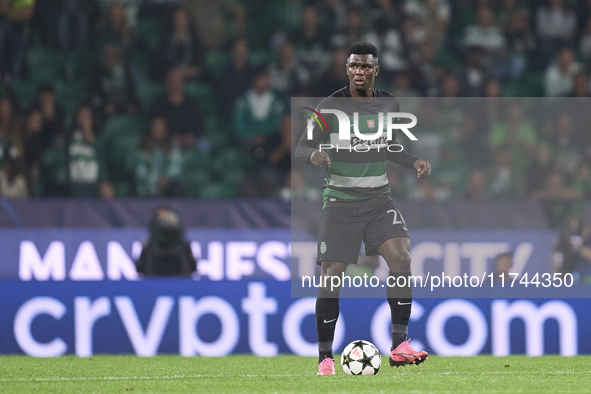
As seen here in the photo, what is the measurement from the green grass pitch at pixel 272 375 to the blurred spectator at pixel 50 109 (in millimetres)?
3039

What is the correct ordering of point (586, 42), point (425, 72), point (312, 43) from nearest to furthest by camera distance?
point (425, 72) < point (312, 43) < point (586, 42)

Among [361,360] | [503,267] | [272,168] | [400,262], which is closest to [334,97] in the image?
[400,262]

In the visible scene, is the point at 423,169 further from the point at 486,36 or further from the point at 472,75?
the point at 486,36

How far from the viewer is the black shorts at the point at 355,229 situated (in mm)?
6258

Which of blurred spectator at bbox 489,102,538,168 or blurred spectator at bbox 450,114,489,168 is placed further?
blurred spectator at bbox 489,102,538,168

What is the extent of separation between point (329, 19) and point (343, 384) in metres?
7.48

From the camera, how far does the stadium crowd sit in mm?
9258

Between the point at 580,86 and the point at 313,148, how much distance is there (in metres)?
5.63

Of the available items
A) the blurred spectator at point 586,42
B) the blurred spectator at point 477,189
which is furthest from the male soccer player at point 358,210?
the blurred spectator at point 586,42

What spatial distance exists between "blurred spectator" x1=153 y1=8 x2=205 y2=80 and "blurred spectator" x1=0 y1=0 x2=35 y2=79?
5.12ft

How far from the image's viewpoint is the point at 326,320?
626 cm

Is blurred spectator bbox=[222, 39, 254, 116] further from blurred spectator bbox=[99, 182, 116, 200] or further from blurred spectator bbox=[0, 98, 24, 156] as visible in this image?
blurred spectator bbox=[0, 98, 24, 156]

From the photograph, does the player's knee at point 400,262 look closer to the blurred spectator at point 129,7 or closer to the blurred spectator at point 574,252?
the blurred spectator at point 574,252

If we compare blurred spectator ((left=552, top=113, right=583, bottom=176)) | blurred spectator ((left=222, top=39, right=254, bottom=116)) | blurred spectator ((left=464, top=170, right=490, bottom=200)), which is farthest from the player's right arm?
blurred spectator ((left=222, top=39, right=254, bottom=116))
